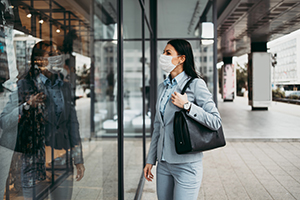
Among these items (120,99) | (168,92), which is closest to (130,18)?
(120,99)

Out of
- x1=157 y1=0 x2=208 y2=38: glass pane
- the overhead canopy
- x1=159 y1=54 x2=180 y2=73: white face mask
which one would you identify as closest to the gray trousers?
x1=159 y1=54 x2=180 y2=73: white face mask

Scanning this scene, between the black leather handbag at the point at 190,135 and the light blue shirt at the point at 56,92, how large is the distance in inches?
30.0

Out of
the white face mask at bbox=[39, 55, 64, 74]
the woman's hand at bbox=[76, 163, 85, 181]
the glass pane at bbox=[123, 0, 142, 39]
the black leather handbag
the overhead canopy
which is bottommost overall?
the woman's hand at bbox=[76, 163, 85, 181]

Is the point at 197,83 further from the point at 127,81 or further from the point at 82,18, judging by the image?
the point at 127,81

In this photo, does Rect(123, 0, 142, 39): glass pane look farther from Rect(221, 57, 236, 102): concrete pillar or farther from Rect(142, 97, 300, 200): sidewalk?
Rect(221, 57, 236, 102): concrete pillar

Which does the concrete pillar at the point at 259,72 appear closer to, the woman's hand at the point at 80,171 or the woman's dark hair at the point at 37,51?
the woman's hand at the point at 80,171

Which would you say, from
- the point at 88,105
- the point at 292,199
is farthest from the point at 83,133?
the point at 292,199

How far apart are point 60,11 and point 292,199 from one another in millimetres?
3447

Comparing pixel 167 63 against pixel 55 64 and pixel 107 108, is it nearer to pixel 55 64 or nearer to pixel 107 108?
pixel 55 64

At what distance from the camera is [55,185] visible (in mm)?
1678

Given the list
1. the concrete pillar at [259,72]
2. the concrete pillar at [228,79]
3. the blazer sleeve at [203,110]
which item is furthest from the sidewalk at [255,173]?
the concrete pillar at [228,79]

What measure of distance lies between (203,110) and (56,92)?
0.92m

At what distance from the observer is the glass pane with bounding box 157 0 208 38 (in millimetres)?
6074

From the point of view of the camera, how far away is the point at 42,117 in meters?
1.48
